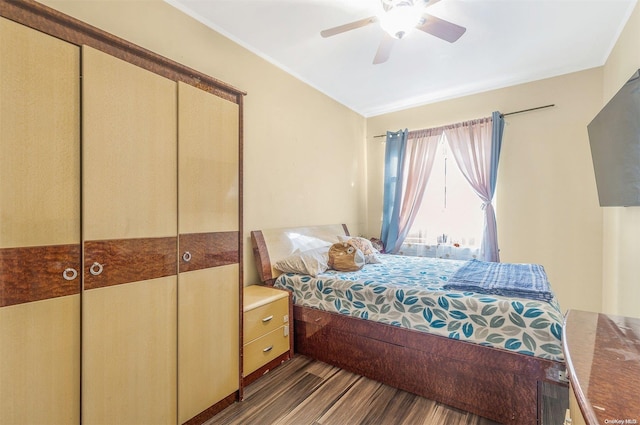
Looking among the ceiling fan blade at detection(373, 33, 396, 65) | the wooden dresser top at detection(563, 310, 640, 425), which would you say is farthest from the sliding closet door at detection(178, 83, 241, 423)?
the wooden dresser top at detection(563, 310, 640, 425)

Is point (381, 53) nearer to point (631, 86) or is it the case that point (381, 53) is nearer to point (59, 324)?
point (631, 86)

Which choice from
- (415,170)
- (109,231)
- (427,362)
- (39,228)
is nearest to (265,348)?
(427,362)

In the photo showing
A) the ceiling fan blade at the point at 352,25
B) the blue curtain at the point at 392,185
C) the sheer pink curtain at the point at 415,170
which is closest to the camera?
the ceiling fan blade at the point at 352,25

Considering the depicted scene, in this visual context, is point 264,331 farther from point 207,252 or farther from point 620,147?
point 620,147

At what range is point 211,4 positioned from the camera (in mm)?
2145

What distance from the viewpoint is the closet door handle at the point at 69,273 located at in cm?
123

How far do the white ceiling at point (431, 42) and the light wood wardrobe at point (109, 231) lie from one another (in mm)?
908

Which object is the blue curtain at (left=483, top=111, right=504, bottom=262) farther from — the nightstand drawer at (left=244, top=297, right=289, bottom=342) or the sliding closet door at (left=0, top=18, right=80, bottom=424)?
the sliding closet door at (left=0, top=18, right=80, bottom=424)

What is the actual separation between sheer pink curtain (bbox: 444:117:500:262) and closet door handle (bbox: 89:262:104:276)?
3.72m

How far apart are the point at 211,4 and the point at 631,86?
113 inches

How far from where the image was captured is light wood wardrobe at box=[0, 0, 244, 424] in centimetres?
112

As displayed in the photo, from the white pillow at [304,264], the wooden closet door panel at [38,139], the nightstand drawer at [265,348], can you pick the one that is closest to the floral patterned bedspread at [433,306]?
the white pillow at [304,264]

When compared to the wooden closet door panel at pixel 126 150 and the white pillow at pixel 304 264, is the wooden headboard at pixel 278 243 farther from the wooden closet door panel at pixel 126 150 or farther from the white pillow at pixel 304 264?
the wooden closet door panel at pixel 126 150

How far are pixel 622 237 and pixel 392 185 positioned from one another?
241cm
